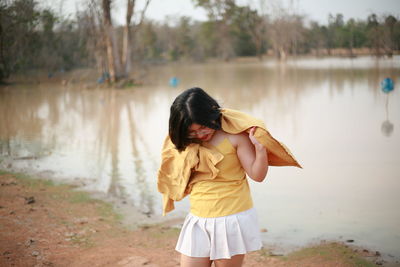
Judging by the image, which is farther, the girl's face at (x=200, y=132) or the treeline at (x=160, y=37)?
the treeline at (x=160, y=37)

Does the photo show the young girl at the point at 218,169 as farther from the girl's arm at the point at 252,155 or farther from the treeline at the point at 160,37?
the treeline at the point at 160,37

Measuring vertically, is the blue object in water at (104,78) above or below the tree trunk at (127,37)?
below

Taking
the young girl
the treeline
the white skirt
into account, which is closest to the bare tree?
the treeline

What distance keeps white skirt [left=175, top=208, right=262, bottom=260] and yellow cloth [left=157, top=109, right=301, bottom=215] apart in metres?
0.22

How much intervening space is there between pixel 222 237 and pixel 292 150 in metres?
5.95

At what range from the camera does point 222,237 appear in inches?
83.9

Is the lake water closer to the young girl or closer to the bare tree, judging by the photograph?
the young girl

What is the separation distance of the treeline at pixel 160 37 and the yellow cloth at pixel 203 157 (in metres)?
19.3

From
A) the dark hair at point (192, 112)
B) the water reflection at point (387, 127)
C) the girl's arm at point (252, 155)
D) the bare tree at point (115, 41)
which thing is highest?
the bare tree at point (115, 41)

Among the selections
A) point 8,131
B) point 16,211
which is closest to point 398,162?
point 16,211

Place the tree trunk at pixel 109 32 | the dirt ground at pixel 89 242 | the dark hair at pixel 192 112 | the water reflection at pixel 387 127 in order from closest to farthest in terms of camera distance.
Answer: the dark hair at pixel 192 112, the dirt ground at pixel 89 242, the water reflection at pixel 387 127, the tree trunk at pixel 109 32

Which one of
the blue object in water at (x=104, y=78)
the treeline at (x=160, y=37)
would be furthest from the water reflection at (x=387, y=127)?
the blue object in water at (x=104, y=78)

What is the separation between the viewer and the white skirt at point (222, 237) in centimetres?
212

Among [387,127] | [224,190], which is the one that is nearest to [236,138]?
[224,190]
